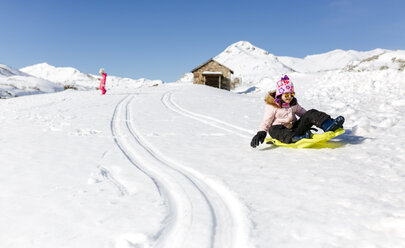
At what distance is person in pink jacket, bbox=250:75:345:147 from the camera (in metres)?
4.28

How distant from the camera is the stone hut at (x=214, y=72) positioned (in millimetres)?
32219

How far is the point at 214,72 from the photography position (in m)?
32.1

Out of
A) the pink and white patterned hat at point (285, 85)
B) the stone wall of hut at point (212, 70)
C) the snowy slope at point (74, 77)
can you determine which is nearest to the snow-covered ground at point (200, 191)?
the pink and white patterned hat at point (285, 85)

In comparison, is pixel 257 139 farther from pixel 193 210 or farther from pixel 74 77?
pixel 74 77

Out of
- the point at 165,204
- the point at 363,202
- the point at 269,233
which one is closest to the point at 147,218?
the point at 165,204

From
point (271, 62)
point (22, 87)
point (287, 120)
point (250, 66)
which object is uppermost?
point (271, 62)

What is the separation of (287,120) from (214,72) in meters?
28.0

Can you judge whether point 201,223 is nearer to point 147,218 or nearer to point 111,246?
point 147,218

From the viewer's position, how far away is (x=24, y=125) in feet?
22.0

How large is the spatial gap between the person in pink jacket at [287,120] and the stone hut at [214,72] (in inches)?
1091

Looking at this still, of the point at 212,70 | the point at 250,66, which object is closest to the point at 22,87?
the point at 212,70

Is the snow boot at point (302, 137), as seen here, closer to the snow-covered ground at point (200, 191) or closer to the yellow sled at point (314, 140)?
the yellow sled at point (314, 140)

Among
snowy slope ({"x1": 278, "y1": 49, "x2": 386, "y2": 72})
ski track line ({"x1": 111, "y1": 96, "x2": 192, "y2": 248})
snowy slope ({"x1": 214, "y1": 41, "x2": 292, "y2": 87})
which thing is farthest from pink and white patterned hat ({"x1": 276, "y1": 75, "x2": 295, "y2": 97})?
snowy slope ({"x1": 278, "y1": 49, "x2": 386, "y2": 72})

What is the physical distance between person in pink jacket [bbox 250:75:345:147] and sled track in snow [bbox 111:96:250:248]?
1.55 m
